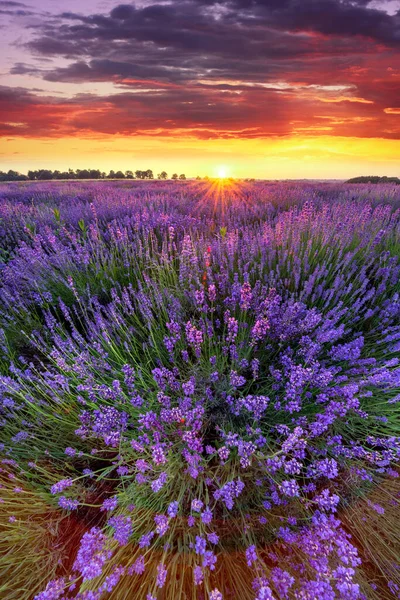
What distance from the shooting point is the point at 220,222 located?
19.9ft

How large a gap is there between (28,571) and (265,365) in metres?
1.53

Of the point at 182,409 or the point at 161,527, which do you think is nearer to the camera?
the point at 161,527

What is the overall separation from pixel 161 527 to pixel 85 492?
0.70m

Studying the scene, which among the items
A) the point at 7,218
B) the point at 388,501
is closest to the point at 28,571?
the point at 388,501

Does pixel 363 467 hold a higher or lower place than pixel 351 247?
lower

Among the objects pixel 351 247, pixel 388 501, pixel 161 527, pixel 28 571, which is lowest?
pixel 28 571

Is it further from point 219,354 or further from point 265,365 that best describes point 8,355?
point 265,365

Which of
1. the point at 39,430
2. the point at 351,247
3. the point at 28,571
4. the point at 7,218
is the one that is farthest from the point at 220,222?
the point at 28,571

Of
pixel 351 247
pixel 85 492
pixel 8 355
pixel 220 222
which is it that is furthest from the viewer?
pixel 220 222

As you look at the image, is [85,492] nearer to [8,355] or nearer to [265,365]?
[265,365]

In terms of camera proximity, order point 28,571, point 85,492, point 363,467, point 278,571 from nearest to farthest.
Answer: point 278,571
point 28,571
point 85,492
point 363,467

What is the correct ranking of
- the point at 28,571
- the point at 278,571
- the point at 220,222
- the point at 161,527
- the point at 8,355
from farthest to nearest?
the point at 220,222 → the point at 8,355 → the point at 28,571 → the point at 278,571 → the point at 161,527

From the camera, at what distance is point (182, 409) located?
1686mm

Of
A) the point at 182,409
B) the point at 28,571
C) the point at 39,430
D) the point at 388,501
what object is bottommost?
the point at 28,571
